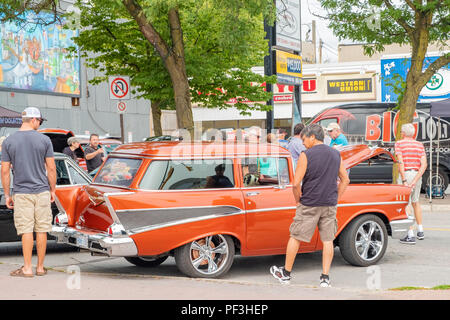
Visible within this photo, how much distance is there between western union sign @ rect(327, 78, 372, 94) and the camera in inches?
1559

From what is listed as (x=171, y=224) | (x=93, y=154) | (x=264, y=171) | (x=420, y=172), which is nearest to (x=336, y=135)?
(x=420, y=172)

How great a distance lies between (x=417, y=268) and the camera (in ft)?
28.4

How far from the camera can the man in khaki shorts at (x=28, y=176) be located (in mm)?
7348

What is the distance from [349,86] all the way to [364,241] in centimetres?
3228

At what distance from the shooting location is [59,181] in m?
9.70

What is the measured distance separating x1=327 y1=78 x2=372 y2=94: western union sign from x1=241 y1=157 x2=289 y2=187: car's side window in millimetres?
32448

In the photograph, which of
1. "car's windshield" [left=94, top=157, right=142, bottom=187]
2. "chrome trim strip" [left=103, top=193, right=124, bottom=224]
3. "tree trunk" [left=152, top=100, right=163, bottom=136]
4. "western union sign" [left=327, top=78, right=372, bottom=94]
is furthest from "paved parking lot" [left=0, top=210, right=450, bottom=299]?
"western union sign" [left=327, top=78, right=372, bottom=94]

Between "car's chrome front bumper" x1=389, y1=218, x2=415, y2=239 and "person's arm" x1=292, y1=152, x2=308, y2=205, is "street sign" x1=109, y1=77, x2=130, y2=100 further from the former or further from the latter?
"person's arm" x1=292, y1=152, x2=308, y2=205

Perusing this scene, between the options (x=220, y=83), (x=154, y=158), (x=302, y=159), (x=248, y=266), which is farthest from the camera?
(x=220, y=83)

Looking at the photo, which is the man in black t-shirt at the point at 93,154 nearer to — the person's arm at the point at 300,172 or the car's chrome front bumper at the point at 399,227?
the car's chrome front bumper at the point at 399,227

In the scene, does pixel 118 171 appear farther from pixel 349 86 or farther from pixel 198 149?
pixel 349 86
